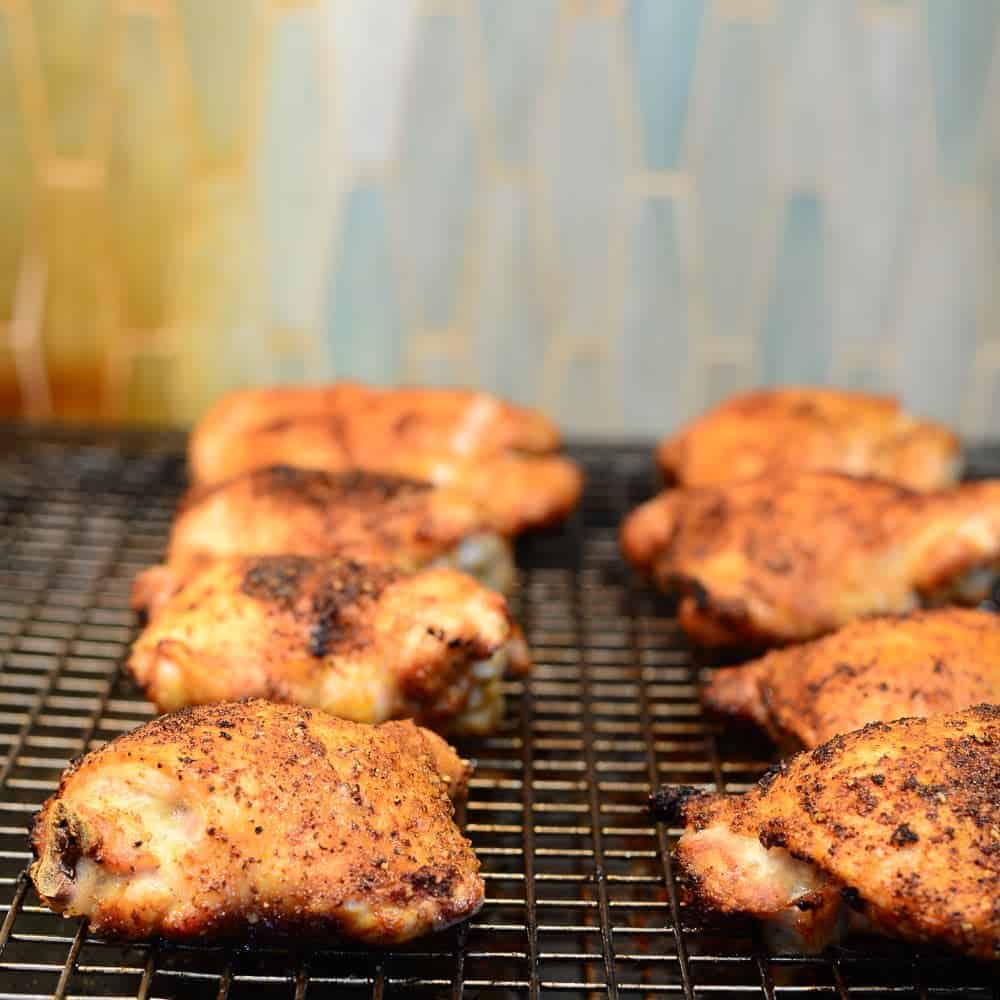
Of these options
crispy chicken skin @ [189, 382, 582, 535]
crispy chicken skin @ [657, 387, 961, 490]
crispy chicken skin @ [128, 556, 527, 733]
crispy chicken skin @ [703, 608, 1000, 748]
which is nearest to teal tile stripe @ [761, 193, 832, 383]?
crispy chicken skin @ [657, 387, 961, 490]

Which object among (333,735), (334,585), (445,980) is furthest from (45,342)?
(445,980)

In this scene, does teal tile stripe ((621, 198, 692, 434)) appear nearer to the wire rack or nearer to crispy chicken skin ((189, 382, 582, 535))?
the wire rack

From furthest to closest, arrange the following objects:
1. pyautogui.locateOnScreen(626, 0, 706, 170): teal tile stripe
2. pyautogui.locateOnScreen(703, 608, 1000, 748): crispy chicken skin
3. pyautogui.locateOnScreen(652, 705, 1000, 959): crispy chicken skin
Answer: pyautogui.locateOnScreen(626, 0, 706, 170): teal tile stripe, pyautogui.locateOnScreen(703, 608, 1000, 748): crispy chicken skin, pyautogui.locateOnScreen(652, 705, 1000, 959): crispy chicken skin

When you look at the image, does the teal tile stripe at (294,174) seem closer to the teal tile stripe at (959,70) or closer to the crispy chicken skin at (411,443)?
the crispy chicken skin at (411,443)

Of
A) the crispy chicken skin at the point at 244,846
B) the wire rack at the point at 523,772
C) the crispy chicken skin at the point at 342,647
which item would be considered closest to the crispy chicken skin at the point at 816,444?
the wire rack at the point at 523,772

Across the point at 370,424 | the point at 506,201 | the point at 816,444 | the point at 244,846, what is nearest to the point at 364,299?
the point at 506,201

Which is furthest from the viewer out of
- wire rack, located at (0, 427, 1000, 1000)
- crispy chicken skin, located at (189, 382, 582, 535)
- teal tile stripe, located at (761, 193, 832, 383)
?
teal tile stripe, located at (761, 193, 832, 383)

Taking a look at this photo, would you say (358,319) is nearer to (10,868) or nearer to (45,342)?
(45,342)
